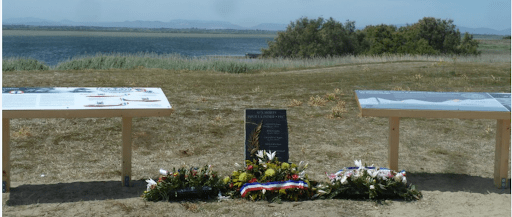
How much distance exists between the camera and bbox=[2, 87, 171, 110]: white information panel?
221 inches

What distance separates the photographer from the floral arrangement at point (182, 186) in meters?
5.68

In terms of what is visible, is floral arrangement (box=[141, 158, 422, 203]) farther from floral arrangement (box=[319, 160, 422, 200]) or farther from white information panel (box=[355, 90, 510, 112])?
white information panel (box=[355, 90, 510, 112])

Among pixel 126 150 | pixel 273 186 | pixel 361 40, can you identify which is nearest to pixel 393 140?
pixel 273 186

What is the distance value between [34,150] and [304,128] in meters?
4.37

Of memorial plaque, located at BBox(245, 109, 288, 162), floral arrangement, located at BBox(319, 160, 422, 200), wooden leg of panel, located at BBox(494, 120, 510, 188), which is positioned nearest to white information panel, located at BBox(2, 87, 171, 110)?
memorial plaque, located at BBox(245, 109, 288, 162)

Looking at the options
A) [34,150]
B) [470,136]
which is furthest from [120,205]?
[470,136]

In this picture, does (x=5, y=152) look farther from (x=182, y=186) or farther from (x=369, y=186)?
(x=369, y=186)

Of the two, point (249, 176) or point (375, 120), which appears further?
point (375, 120)

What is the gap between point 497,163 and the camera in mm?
6312

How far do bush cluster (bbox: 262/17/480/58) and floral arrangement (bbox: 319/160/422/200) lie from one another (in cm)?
3341

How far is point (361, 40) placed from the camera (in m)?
45.2

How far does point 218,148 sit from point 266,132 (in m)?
2.30

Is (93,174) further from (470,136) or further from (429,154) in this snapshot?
(470,136)

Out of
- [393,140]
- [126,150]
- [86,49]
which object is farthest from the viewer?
[86,49]
